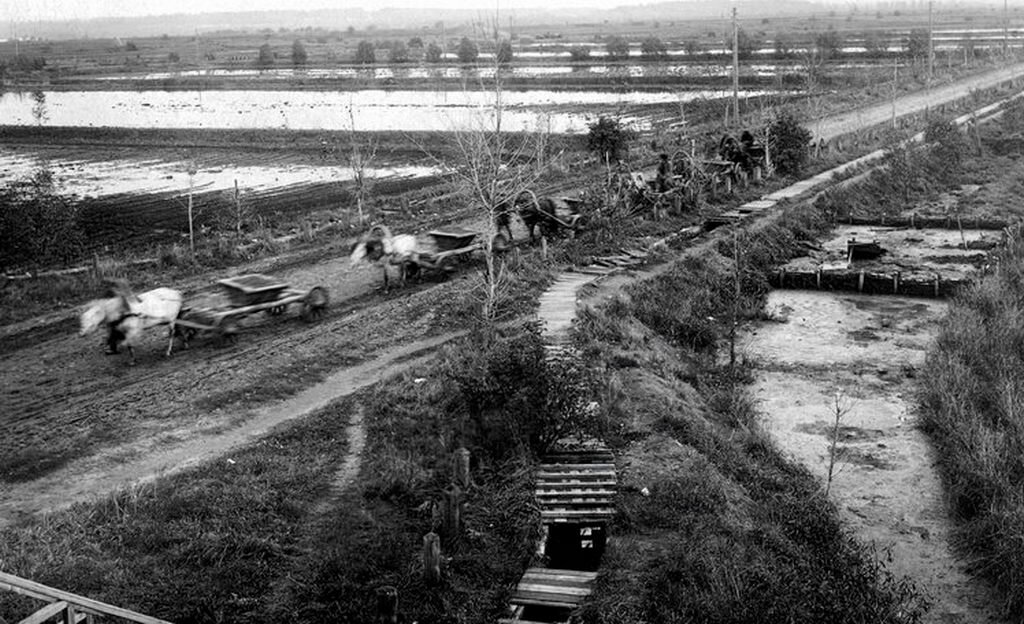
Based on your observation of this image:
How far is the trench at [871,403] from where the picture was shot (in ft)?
44.3

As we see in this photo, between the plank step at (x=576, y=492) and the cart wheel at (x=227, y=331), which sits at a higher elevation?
the cart wheel at (x=227, y=331)

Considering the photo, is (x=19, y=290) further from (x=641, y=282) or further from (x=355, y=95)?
(x=355, y=95)

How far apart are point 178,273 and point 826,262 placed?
647 inches

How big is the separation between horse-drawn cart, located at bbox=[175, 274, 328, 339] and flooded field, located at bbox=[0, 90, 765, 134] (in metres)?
26.4

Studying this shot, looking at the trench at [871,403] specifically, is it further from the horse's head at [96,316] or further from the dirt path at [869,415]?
the horse's head at [96,316]

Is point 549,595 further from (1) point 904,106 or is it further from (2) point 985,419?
(1) point 904,106

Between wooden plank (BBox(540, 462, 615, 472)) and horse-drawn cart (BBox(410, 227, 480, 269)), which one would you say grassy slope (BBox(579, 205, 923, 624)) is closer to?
wooden plank (BBox(540, 462, 615, 472))

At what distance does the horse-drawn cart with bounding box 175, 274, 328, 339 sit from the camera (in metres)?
17.7

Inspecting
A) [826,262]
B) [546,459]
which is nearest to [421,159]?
[826,262]

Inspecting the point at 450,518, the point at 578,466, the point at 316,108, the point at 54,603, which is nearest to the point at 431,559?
the point at 450,518

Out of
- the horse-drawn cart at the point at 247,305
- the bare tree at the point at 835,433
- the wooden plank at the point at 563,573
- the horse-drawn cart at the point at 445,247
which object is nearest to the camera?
the wooden plank at the point at 563,573

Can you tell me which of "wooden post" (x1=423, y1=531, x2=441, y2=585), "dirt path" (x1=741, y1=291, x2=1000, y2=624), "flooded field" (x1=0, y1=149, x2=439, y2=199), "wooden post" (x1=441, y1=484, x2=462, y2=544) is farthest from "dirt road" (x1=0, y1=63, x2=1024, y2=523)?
"flooded field" (x1=0, y1=149, x2=439, y2=199)

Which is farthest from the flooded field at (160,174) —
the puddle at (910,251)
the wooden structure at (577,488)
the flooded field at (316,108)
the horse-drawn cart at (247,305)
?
the wooden structure at (577,488)

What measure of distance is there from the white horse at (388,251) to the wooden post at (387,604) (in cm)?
1183
